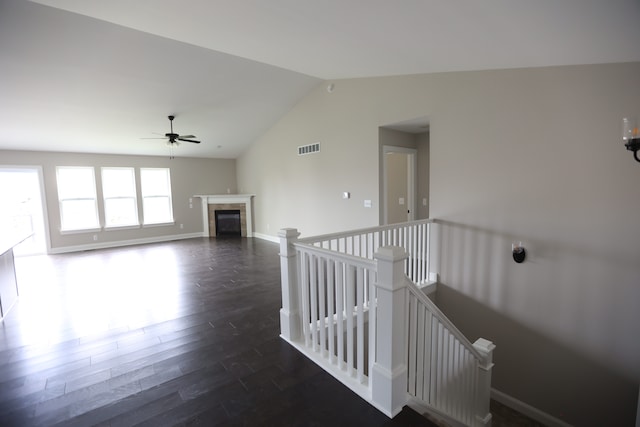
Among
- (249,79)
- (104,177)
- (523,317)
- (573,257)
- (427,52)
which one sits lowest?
(523,317)

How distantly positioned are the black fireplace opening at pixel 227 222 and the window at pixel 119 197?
7.36 feet

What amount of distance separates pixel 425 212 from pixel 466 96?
7.75ft

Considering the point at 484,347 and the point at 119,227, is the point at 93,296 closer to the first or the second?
the point at 119,227

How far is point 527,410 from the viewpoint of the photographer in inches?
136

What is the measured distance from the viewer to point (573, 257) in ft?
10.1

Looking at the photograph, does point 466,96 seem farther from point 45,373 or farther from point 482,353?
point 45,373

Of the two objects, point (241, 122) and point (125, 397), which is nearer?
point (125, 397)

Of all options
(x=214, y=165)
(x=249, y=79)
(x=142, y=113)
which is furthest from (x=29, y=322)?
(x=214, y=165)

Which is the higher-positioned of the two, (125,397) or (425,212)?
(425,212)

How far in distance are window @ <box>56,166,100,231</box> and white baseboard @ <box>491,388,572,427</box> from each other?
30.1 feet

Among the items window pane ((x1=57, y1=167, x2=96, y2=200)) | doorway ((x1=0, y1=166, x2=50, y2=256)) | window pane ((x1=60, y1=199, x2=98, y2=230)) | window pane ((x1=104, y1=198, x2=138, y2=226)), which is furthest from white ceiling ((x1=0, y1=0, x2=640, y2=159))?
window pane ((x1=104, y1=198, x2=138, y2=226))

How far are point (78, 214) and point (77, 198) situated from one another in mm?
404

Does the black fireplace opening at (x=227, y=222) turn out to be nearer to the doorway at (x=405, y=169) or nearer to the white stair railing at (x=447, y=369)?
the doorway at (x=405, y=169)

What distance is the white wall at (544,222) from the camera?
2.81 metres
